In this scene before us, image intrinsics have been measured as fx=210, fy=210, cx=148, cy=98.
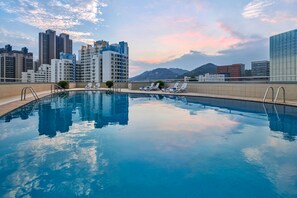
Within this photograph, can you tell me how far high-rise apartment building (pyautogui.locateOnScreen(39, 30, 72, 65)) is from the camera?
112m

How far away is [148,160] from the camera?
3461 mm

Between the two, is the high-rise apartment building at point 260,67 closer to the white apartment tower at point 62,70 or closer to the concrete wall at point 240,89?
the concrete wall at point 240,89

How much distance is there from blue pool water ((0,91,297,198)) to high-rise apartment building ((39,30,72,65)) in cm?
11997

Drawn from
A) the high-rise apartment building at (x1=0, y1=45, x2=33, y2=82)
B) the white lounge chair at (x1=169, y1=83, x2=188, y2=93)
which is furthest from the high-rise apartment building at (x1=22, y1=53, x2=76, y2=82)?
the white lounge chair at (x1=169, y1=83, x2=188, y2=93)

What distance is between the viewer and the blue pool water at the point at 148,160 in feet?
8.36

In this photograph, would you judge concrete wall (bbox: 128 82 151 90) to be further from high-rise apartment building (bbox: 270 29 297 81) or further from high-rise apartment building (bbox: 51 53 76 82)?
high-rise apartment building (bbox: 51 53 76 82)

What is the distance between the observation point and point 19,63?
7338 cm

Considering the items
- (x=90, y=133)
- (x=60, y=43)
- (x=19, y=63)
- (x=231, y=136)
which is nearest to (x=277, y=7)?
(x=231, y=136)

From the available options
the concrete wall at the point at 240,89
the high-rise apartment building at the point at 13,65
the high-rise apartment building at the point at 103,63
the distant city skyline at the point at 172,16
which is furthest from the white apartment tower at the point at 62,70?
the concrete wall at the point at 240,89

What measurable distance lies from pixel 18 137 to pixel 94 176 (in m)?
2.99

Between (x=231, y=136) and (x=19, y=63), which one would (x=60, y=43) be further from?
(x=231, y=136)

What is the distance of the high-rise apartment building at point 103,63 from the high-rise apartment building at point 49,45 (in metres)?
51.0

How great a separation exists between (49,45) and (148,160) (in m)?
126

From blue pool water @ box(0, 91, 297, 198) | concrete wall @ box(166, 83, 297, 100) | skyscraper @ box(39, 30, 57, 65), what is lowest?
blue pool water @ box(0, 91, 297, 198)
